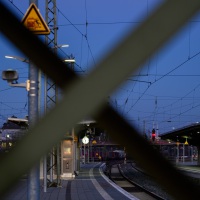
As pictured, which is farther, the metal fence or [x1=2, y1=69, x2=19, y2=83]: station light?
[x1=2, y1=69, x2=19, y2=83]: station light

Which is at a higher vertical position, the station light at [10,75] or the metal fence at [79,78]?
the station light at [10,75]

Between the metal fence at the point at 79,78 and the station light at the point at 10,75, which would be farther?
the station light at the point at 10,75

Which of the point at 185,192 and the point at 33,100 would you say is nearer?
the point at 185,192

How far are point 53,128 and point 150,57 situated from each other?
0.92ft

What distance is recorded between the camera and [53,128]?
1139 millimetres

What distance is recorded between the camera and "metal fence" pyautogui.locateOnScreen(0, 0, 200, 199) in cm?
108

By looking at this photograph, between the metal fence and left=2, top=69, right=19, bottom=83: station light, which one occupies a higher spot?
left=2, top=69, right=19, bottom=83: station light

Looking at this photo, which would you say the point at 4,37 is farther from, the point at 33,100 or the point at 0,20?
the point at 33,100

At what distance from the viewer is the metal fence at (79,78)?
1.08 m

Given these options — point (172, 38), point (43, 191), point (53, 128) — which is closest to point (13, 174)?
point (53, 128)

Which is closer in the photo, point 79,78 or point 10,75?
point 79,78

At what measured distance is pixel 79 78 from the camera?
1.15 metres

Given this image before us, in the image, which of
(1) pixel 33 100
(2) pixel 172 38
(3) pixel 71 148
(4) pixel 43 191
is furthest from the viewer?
(3) pixel 71 148

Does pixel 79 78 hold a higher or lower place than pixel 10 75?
lower
